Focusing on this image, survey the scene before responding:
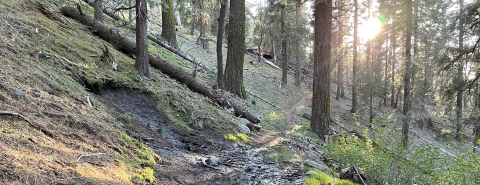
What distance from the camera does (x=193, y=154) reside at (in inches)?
207

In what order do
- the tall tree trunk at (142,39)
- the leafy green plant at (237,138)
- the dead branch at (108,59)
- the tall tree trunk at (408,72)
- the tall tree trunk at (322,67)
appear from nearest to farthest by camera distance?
the leafy green plant at (237,138) < the dead branch at (108,59) < the tall tree trunk at (142,39) < the tall tree trunk at (322,67) < the tall tree trunk at (408,72)

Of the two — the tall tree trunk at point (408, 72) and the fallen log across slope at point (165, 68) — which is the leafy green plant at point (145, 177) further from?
the tall tree trunk at point (408, 72)

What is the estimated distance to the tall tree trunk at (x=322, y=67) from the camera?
9.08m

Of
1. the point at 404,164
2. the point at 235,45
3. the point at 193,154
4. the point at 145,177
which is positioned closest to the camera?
the point at 145,177

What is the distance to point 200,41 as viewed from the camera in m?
23.2

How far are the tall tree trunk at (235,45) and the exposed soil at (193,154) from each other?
475 centimetres

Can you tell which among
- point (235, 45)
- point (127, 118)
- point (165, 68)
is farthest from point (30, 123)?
point (235, 45)

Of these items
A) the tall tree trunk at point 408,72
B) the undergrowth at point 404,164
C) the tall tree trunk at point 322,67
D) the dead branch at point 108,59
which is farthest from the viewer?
the tall tree trunk at point 408,72

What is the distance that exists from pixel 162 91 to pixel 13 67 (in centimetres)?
319

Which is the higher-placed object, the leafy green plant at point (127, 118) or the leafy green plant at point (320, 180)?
the leafy green plant at point (127, 118)

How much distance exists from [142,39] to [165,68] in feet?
6.20

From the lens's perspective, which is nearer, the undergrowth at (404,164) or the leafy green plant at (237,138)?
the undergrowth at (404,164)

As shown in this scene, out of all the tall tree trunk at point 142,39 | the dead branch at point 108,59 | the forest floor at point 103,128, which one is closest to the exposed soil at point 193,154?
the forest floor at point 103,128

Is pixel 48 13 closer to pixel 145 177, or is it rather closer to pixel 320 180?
pixel 145 177
